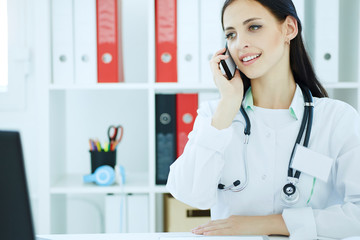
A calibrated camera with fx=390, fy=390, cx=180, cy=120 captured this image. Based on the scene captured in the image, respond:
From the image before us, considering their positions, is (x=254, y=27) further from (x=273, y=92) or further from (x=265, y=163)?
(x=265, y=163)

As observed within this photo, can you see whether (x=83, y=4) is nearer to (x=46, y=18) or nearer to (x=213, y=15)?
(x=46, y=18)

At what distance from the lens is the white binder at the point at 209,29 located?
1647 millimetres

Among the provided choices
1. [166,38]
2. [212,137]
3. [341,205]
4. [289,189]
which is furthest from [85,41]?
[341,205]

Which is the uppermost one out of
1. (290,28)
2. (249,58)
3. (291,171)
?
(290,28)

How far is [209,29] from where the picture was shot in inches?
65.2

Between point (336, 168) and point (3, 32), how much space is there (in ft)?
5.71

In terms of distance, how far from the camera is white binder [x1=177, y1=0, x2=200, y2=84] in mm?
1655

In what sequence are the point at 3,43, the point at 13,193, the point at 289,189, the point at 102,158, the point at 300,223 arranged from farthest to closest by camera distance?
the point at 3,43
the point at 102,158
the point at 289,189
the point at 300,223
the point at 13,193

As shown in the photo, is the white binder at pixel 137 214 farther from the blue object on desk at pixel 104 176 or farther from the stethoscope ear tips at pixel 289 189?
the stethoscope ear tips at pixel 289 189

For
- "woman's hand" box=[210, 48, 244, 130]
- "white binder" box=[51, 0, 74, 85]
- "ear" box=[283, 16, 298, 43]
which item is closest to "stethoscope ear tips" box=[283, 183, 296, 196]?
"woman's hand" box=[210, 48, 244, 130]

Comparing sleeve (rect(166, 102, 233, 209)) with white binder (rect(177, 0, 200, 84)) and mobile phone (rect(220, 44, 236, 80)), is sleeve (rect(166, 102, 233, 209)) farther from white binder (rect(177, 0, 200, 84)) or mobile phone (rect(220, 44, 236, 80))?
white binder (rect(177, 0, 200, 84))

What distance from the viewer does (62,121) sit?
1.97 m

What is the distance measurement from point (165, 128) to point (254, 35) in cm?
65

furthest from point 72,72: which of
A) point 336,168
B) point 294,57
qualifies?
point 336,168
